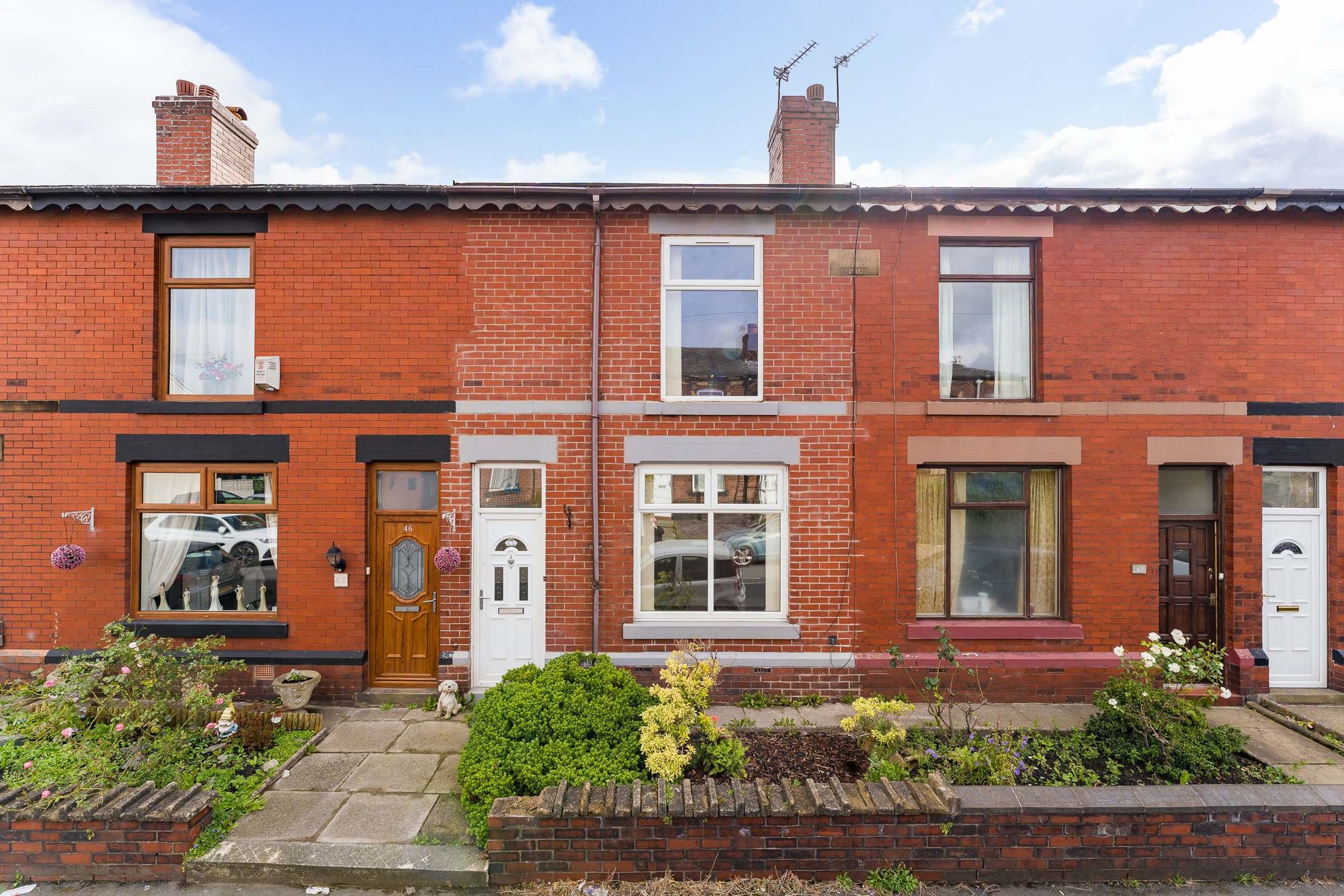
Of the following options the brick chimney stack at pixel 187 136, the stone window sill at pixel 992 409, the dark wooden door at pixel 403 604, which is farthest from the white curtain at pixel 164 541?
the stone window sill at pixel 992 409

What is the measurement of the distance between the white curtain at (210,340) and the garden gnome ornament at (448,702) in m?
4.37

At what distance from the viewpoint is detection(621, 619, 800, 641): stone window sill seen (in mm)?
6688

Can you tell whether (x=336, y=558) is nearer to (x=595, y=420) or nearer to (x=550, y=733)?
(x=595, y=420)

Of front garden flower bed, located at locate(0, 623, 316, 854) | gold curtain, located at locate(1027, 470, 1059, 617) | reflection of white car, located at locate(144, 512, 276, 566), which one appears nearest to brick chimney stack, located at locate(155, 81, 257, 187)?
reflection of white car, located at locate(144, 512, 276, 566)

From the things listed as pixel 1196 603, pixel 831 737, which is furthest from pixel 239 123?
pixel 1196 603

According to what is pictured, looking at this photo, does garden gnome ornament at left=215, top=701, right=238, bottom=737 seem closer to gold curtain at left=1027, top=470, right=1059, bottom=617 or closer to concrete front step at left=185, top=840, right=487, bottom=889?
concrete front step at left=185, top=840, right=487, bottom=889

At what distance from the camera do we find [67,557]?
6441 millimetres

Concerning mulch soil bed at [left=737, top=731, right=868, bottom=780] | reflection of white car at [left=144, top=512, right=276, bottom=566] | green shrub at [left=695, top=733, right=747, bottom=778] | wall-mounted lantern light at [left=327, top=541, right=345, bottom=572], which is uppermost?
reflection of white car at [left=144, top=512, right=276, bottom=566]

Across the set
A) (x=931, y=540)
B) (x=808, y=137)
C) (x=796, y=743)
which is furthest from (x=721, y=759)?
(x=808, y=137)

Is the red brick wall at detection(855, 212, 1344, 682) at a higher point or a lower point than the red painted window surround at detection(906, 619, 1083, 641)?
higher

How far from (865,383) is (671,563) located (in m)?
3.22

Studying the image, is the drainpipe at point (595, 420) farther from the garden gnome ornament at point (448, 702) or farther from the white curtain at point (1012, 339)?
the white curtain at point (1012, 339)

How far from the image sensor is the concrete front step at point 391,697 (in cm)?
677

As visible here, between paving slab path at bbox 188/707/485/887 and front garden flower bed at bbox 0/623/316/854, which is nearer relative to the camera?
paving slab path at bbox 188/707/485/887
